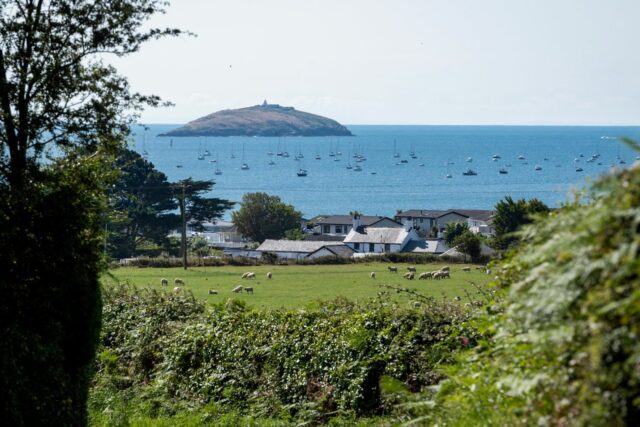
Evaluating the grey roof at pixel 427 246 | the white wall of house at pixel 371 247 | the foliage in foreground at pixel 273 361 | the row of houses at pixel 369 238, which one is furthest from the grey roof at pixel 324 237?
the foliage in foreground at pixel 273 361

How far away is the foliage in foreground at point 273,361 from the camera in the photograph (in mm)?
17078

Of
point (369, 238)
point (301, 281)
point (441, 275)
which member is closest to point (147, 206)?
point (369, 238)

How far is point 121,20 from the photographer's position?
62.6 ft

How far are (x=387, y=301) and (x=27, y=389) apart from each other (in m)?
9.61

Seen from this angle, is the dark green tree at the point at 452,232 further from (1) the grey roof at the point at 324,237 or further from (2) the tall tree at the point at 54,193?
(2) the tall tree at the point at 54,193

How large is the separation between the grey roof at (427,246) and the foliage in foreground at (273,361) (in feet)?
287

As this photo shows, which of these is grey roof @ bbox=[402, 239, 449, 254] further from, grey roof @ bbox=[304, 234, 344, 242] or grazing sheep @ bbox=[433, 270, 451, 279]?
grazing sheep @ bbox=[433, 270, 451, 279]

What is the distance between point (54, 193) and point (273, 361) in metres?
6.92

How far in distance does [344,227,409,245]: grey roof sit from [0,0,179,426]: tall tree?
95532mm

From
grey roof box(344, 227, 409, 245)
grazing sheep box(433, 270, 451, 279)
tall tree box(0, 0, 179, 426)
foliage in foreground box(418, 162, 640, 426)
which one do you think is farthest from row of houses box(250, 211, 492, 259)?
foliage in foreground box(418, 162, 640, 426)

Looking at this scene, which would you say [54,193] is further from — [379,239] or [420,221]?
Answer: [420,221]

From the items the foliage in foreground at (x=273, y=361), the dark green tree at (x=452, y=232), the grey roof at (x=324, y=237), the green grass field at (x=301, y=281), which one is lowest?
the grey roof at (x=324, y=237)

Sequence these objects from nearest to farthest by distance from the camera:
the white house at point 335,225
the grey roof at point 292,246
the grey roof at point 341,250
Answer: the grey roof at point 341,250
the grey roof at point 292,246
the white house at point 335,225

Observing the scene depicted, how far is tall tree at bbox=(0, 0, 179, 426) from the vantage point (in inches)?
492
